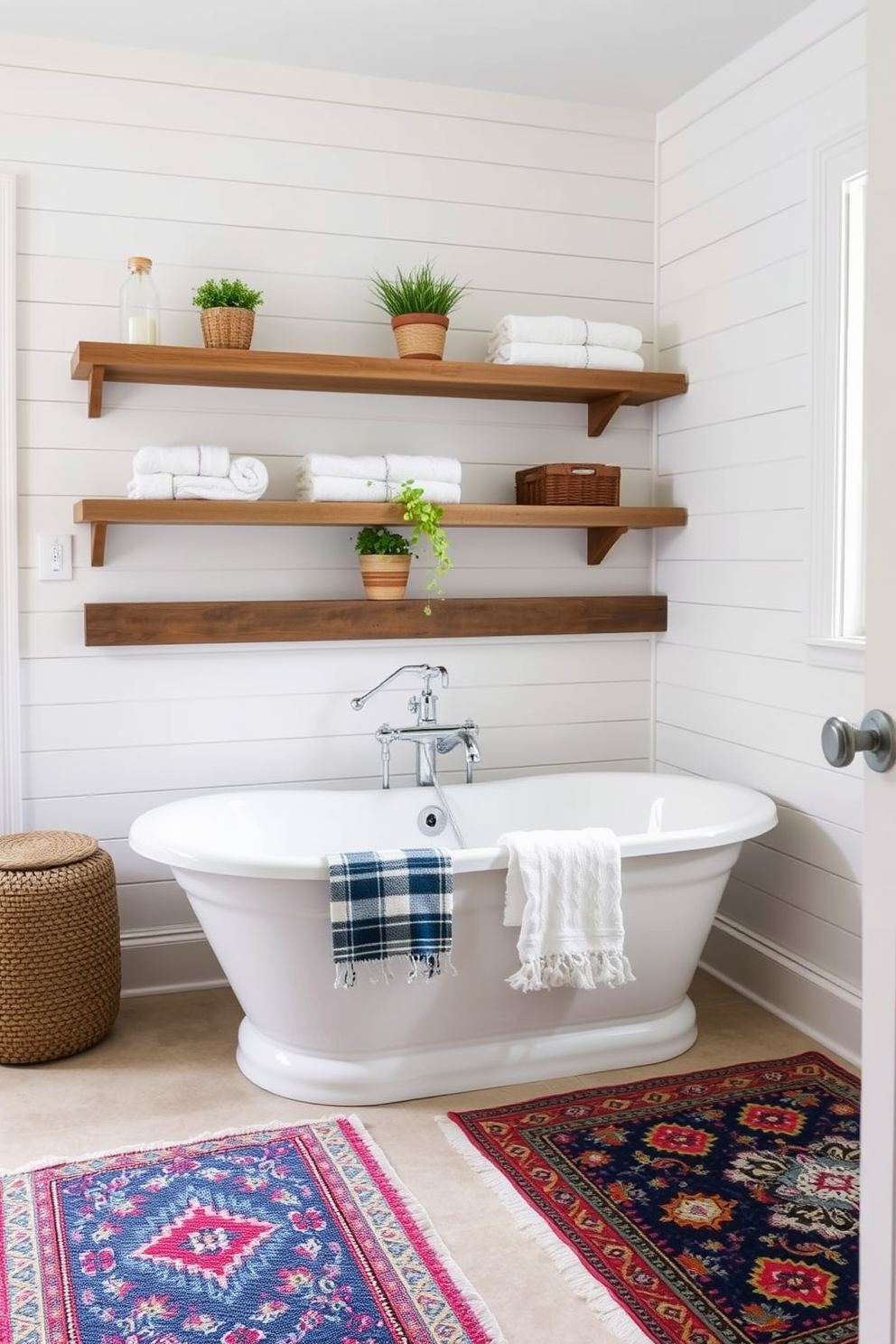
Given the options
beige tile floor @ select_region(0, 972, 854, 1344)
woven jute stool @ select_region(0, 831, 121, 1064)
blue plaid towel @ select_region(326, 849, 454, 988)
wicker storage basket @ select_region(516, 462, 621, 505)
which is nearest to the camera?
beige tile floor @ select_region(0, 972, 854, 1344)

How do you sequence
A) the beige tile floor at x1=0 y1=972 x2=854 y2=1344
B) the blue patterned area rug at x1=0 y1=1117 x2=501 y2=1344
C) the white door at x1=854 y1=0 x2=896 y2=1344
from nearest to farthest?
the white door at x1=854 y1=0 x2=896 y2=1344
the blue patterned area rug at x1=0 y1=1117 x2=501 y2=1344
the beige tile floor at x1=0 y1=972 x2=854 y2=1344

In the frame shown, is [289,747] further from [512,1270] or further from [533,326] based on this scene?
[512,1270]

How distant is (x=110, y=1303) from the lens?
1.96m

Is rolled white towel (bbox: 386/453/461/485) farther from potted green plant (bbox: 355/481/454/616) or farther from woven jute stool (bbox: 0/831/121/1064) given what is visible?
woven jute stool (bbox: 0/831/121/1064)

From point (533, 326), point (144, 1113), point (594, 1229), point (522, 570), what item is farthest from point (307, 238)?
point (594, 1229)

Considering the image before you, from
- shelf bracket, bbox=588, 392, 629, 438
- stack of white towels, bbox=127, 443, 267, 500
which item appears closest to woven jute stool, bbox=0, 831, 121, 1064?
stack of white towels, bbox=127, 443, 267, 500

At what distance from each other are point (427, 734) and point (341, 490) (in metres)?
0.73

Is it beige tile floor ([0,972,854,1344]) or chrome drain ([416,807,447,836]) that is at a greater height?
chrome drain ([416,807,447,836])

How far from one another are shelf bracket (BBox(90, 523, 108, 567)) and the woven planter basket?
56 cm

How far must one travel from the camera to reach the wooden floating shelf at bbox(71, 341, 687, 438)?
3041mm

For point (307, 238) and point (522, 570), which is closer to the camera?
point (307, 238)

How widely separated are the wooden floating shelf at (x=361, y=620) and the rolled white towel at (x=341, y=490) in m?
0.32

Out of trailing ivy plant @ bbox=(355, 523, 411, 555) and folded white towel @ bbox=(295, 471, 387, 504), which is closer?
folded white towel @ bbox=(295, 471, 387, 504)

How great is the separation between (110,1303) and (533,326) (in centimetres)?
260
